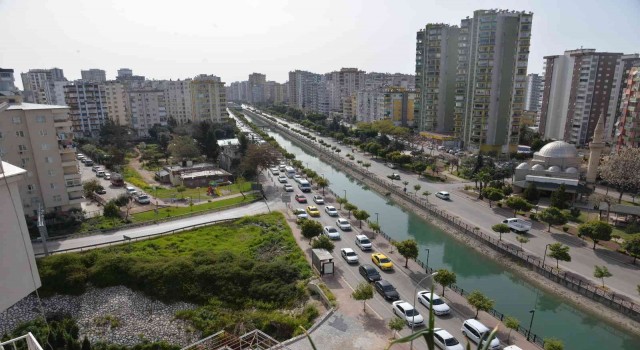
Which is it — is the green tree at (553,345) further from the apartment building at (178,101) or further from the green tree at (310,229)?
the apartment building at (178,101)

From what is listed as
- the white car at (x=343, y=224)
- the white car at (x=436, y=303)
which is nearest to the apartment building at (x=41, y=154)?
the white car at (x=343, y=224)

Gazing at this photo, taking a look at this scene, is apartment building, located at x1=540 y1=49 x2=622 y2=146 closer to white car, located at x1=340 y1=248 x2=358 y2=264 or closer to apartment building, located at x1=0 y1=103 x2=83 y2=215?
white car, located at x1=340 y1=248 x2=358 y2=264

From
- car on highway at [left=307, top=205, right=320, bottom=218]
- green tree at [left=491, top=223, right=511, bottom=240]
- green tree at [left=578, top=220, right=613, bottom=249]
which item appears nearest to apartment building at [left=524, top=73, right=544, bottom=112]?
green tree at [left=578, top=220, right=613, bottom=249]

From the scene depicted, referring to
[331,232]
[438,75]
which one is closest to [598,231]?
[331,232]

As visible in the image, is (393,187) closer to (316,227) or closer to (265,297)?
(316,227)

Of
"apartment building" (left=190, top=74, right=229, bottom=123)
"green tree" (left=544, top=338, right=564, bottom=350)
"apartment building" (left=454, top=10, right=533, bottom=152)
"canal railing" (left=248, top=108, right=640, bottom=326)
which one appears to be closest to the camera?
"green tree" (left=544, top=338, right=564, bottom=350)
